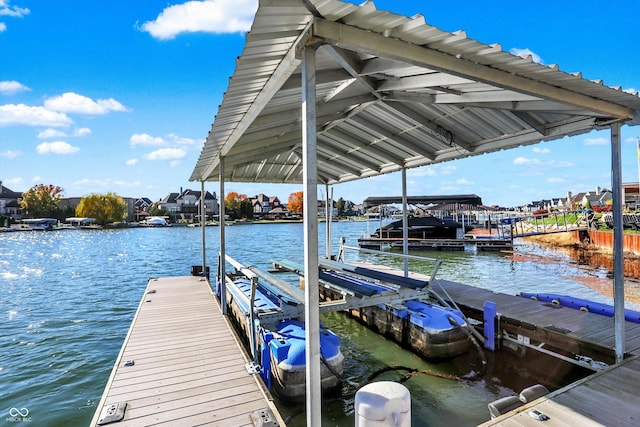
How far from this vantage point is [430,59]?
101 inches

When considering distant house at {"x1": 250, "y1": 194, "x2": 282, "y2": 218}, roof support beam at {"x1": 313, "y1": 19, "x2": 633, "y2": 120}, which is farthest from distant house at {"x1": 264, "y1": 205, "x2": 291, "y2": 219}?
roof support beam at {"x1": 313, "y1": 19, "x2": 633, "y2": 120}

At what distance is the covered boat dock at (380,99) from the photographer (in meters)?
2.29

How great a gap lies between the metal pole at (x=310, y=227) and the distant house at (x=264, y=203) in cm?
9450

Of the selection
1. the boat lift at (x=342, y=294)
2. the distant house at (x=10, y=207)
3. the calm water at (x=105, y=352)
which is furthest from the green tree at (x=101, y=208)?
the boat lift at (x=342, y=294)

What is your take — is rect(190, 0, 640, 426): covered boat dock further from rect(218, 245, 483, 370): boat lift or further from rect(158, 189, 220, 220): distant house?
rect(158, 189, 220, 220): distant house

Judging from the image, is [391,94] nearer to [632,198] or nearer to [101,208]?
[632,198]

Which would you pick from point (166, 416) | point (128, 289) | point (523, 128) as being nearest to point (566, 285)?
point (523, 128)

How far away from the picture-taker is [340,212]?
109m

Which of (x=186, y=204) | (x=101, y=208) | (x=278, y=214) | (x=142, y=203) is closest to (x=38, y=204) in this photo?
(x=101, y=208)

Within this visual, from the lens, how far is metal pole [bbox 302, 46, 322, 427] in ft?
7.88

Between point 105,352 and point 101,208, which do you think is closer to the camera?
point 105,352

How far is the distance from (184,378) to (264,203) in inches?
3947

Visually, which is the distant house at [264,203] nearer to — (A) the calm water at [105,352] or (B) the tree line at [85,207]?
(B) the tree line at [85,207]

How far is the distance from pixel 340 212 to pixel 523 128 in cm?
10434
